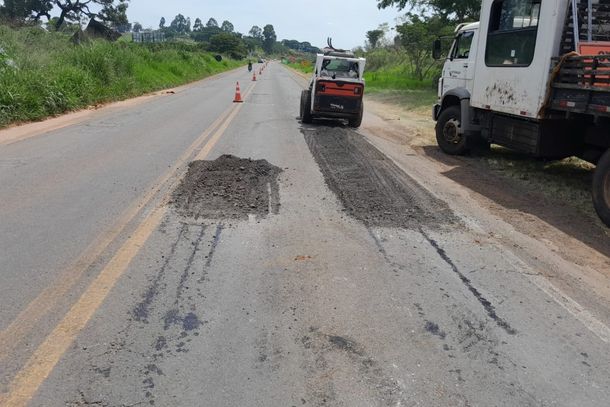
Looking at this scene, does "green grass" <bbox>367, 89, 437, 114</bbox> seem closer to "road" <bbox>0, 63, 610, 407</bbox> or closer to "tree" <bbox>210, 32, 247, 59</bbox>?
"road" <bbox>0, 63, 610, 407</bbox>

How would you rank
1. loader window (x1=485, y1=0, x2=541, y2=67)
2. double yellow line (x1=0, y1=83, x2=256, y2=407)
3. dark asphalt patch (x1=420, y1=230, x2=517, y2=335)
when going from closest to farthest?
double yellow line (x1=0, y1=83, x2=256, y2=407) → dark asphalt patch (x1=420, y1=230, x2=517, y2=335) → loader window (x1=485, y1=0, x2=541, y2=67)

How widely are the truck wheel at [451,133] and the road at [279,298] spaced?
3.35 meters

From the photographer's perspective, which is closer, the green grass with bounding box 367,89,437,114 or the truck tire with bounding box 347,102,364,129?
the truck tire with bounding box 347,102,364,129

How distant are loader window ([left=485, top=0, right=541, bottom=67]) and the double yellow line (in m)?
6.26

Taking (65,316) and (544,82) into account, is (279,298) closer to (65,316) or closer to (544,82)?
(65,316)

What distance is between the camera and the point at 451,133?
10656 mm

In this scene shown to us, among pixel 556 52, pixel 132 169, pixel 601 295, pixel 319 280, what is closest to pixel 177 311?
pixel 319 280

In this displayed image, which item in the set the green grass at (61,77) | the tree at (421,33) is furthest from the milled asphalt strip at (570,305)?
the tree at (421,33)

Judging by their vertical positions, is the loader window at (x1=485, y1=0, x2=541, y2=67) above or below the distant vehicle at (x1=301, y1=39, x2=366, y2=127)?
above

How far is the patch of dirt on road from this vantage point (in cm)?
585

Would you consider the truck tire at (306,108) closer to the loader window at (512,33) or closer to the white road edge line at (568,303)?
the loader window at (512,33)

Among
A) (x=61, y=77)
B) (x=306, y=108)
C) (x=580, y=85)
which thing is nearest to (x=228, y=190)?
(x=580, y=85)

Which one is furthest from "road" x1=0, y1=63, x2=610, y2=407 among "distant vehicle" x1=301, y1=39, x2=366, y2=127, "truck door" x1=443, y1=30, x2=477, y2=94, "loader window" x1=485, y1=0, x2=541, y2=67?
"distant vehicle" x1=301, y1=39, x2=366, y2=127

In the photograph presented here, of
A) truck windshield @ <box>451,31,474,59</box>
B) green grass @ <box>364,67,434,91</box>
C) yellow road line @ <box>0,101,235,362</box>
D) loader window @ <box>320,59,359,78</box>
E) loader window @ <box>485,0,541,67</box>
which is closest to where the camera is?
yellow road line @ <box>0,101,235,362</box>
